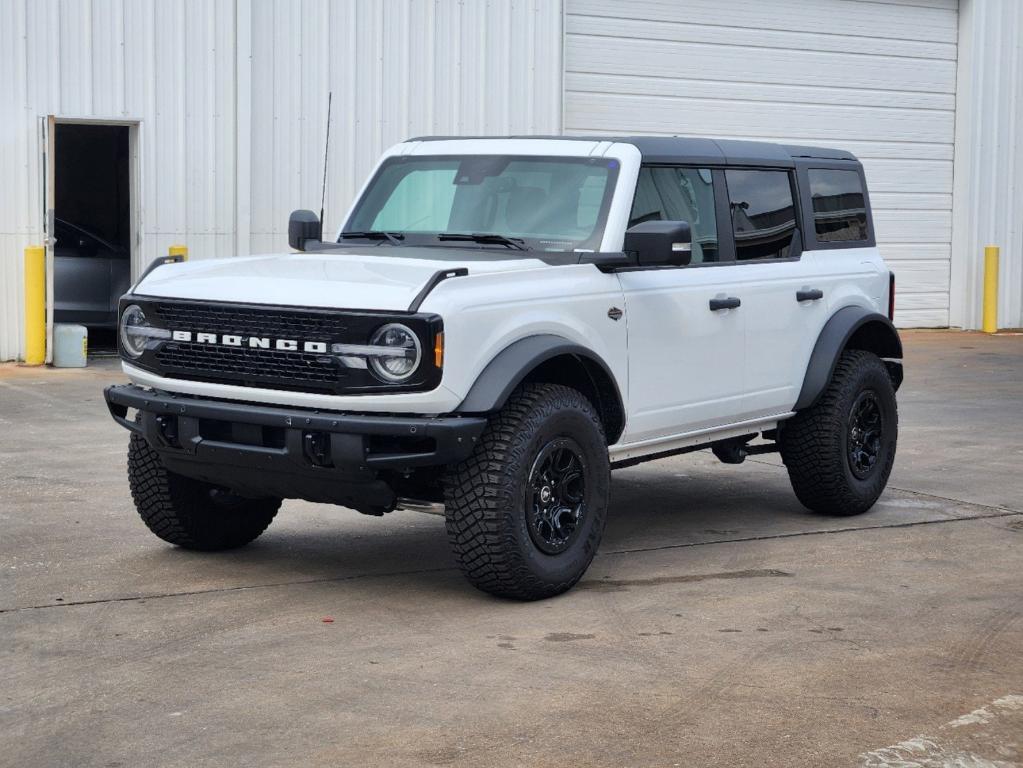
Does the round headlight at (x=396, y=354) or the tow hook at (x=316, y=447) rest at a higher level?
the round headlight at (x=396, y=354)

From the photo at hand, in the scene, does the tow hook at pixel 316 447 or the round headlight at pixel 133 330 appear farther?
the round headlight at pixel 133 330

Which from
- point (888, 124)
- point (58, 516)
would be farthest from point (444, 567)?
point (888, 124)

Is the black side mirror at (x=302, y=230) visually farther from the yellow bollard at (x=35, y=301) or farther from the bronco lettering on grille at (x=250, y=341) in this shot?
the yellow bollard at (x=35, y=301)

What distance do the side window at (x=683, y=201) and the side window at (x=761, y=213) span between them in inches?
7.3

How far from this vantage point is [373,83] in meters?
16.6

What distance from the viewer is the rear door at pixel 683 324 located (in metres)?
A: 6.86

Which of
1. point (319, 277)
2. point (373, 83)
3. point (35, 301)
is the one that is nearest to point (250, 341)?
point (319, 277)

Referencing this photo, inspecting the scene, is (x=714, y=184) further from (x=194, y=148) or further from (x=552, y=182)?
(x=194, y=148)

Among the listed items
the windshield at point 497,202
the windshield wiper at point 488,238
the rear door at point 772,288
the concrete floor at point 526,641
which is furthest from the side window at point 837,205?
the windshield wiper at point 488,238

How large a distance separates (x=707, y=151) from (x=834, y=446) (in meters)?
1.59

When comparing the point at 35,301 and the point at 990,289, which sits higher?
the point at 35,301

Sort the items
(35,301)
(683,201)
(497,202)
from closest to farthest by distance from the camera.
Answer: (497,202)
(683,201)
(35,301)

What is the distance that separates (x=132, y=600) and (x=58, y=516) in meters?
1.81

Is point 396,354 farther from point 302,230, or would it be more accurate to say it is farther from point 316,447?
point 302,230
